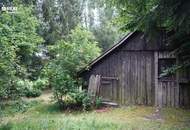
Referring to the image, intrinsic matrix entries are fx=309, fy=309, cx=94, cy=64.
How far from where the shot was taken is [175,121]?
494 inches

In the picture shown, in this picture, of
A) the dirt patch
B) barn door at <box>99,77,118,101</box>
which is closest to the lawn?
the dirt patch

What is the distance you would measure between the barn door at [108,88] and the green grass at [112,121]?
1329mm

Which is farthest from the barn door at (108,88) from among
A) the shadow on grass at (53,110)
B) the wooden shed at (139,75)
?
the shadow on grass at (53,110)

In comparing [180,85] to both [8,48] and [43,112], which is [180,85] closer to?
[43,112]

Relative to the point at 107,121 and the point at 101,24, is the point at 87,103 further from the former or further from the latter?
the point at 101,24

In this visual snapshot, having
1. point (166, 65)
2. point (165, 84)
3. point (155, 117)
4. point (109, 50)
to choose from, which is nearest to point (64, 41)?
point (109, 50)

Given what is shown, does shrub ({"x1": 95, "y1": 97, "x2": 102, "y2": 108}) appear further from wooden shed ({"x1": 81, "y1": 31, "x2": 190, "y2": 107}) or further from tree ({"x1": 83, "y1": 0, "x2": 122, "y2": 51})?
tree ({"x1": 83, "y1": 0, "x2": 122, "y2": 51})

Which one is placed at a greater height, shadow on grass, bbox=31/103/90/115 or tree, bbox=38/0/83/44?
tree, bbox=38/0/83/44

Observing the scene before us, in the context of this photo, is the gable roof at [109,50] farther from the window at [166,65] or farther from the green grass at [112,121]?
the green grass at [112,121]

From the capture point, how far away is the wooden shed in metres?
15.2

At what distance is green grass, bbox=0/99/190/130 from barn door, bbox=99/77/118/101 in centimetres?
133

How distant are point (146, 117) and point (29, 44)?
1077cm

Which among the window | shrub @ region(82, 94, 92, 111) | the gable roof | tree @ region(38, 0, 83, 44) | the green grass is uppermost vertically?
tree @ region(38, 0, 83, 44)

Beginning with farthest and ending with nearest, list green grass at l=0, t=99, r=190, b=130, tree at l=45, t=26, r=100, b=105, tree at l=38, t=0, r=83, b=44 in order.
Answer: tree at l=38, t=0, r=83, b=44
tree at l=45, t=26, r=100, b=105
green grass at l=0, t=99, r=190, b=130
